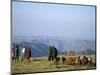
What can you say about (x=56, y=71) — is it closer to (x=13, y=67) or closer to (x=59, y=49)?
(x=59, y=49)

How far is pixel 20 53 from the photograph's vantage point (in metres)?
2.14

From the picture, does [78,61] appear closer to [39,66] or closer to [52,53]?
[52,53]

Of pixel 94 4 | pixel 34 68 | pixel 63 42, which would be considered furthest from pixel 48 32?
pixel 94 4

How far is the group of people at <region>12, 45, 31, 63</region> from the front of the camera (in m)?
2.12

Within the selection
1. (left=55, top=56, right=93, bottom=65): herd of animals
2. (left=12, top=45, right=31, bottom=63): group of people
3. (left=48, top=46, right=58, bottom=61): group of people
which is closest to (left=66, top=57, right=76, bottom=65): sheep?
(left=55, top=56, right=93, bottom=65): herd of animals

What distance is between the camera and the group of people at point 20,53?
2.12 m

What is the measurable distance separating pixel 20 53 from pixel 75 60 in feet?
2.02

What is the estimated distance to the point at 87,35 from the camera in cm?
241

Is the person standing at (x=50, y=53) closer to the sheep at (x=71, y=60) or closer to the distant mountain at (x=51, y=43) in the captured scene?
the distant mountain at (x=51, y=43)

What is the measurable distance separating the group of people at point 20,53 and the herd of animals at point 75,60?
32 centimetres

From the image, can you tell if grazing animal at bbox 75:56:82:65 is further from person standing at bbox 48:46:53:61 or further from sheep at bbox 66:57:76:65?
person standing at bbox 48:46:53:61

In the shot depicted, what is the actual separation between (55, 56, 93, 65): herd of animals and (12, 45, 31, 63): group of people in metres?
0.32

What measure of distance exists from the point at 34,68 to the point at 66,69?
1.17 feet

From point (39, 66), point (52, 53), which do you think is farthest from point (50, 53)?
point (39, 66)
